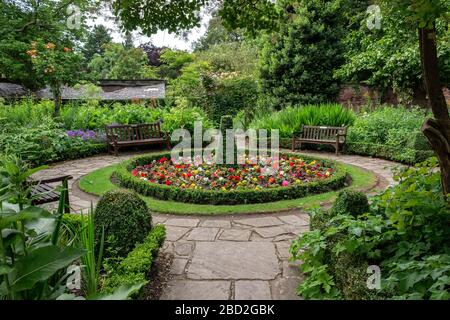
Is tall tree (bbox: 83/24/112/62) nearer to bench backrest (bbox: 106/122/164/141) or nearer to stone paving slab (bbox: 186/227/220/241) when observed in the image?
bench backrest (bbox: 106/122/164/141)

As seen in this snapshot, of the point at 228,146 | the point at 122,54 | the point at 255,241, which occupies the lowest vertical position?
the point at 255,241

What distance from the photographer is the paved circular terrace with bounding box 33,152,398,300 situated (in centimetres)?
277

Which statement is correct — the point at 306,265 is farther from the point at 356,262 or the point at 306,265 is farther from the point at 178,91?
the point at 178,91

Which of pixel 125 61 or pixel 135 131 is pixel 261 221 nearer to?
pixel 135 131

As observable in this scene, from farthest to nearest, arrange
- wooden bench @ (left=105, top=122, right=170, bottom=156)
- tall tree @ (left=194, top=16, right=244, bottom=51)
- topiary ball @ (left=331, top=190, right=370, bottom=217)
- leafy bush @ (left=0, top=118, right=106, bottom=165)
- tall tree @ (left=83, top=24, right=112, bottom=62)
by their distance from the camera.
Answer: tall tree @ (left=83, top=24, right=112, bottom=62), tall tree @ (left=194, top=16, right=244, bottom=51), wooden bench @ (left=105, top=122, right=170, bottom=156), leafy bush @ (left=0, top=118, right=106, bottom=165), topiary ball @ (left=331, top=190, right=370, bottom=217)

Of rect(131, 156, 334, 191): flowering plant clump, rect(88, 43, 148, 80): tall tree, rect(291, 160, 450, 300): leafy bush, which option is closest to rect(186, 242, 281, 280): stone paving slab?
rect(291, 160, 450, 300): leafy bush

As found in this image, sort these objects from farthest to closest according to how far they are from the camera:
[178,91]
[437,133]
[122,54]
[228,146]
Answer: [122,54] → [178,91] → [228,146] → [437,133]

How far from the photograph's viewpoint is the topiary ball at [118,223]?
293 centimetres

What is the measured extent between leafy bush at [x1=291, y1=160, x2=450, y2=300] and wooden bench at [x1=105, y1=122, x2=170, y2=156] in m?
7.42

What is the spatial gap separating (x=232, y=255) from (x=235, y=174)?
2.93 m

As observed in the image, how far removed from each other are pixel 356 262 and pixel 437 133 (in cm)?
108

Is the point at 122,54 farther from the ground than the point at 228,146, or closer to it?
farther from the ground

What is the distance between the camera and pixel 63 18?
19.1 meters
